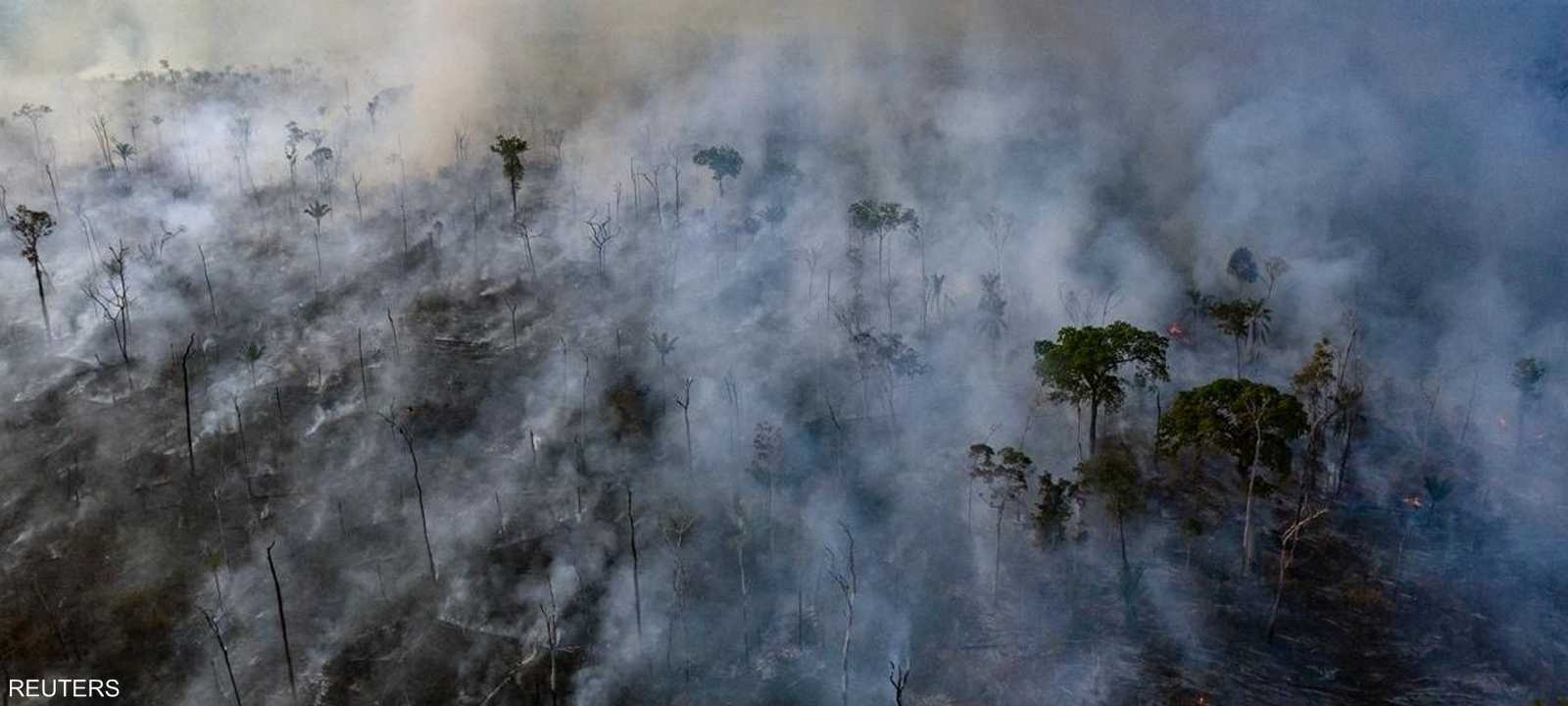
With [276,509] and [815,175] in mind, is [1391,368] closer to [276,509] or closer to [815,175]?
[815,175]

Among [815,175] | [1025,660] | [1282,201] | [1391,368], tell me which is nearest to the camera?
[1025,660]

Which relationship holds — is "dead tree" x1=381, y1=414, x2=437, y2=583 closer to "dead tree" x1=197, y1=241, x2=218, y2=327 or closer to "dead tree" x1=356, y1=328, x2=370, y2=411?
"dead tree" x1=356, y1=328, x2=370, y2=411

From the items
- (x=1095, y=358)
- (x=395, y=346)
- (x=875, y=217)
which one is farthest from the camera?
(x=875, y=217)

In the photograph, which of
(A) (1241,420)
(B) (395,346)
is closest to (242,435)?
(B) (395,346)

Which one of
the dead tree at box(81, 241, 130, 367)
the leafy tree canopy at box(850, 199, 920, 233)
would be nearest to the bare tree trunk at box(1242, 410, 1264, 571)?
the leafy tree canopy at box(850, 199, 920, 233)

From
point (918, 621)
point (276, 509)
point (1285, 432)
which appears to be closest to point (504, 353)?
point (276, 509)

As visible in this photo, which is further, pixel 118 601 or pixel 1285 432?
pixel 118 601

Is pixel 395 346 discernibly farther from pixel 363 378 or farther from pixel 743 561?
pixel 743 561
